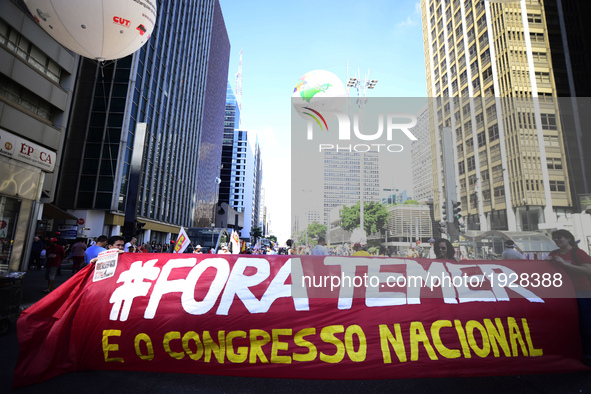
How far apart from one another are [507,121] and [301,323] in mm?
51094

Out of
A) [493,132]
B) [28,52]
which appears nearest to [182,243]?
[28,52]

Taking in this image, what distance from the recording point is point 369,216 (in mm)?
54500

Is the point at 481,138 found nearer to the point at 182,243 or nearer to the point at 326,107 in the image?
the point at 326,107

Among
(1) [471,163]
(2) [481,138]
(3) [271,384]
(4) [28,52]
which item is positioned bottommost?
(3) [271,384]

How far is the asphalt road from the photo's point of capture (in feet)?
11.2

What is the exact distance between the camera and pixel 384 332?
12.4 ft

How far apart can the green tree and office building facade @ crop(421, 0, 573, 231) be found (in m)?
14.1

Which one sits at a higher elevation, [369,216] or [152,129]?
[152,129]

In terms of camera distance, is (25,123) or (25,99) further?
(25,99)

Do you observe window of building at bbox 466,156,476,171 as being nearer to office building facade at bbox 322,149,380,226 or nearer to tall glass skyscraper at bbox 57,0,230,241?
office building facade at bbox 322,149,380,226

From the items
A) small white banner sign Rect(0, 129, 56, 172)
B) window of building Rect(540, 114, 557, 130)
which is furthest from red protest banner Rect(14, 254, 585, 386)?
window of building Rect(540, 114, 557, 130)

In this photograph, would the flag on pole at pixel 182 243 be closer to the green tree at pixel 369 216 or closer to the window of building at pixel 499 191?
the green tree at pixel 369 216

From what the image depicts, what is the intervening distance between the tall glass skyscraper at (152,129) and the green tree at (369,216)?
2876 cm

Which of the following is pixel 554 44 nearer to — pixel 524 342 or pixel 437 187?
pixel 437 187
